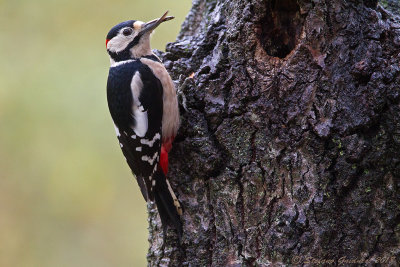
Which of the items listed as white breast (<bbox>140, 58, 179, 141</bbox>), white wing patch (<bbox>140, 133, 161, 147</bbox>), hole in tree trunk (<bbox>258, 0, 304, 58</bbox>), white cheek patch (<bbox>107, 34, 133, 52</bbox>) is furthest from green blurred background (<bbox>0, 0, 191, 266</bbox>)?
hole in tree trunk (<bbox>258, 0, 304, 58</bbox>)

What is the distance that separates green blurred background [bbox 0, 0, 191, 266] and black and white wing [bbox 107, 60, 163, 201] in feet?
4.09

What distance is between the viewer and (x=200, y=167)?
277 cm

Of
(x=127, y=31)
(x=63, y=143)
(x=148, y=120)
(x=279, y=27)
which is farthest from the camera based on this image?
(x=63, y=143)

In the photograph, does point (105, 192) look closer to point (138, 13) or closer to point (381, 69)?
point (138, 13)

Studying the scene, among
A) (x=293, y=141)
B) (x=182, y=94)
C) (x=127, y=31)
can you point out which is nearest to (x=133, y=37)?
(x=127, y=31)

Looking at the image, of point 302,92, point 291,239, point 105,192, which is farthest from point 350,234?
point 105,192

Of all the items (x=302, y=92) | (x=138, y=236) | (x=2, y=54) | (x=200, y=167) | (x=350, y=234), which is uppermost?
(x=2, y=54)

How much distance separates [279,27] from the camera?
2.78 metres

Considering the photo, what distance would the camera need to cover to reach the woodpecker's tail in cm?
284

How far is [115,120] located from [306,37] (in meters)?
1.33

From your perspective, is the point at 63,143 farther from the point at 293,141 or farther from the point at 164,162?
the point at 293,141

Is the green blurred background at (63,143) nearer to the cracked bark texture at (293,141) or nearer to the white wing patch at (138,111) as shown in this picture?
the white wing patch at (138,111)

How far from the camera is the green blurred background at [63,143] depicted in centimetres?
461

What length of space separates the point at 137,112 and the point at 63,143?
5.81 ft
